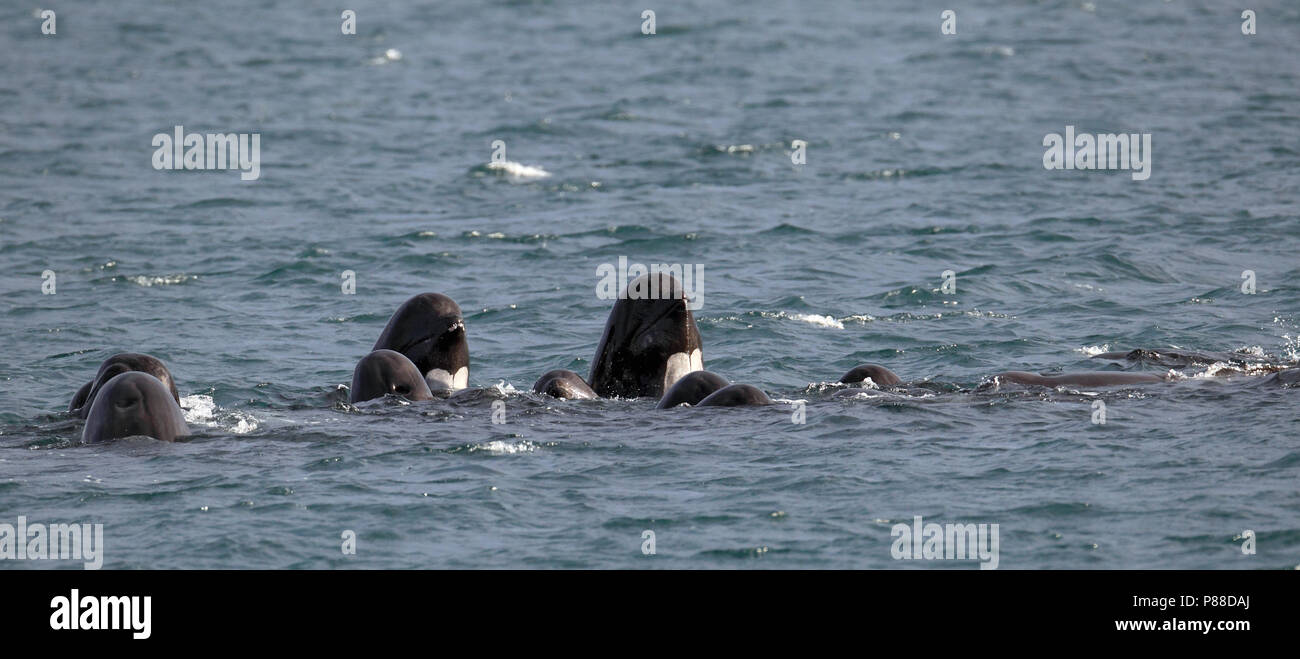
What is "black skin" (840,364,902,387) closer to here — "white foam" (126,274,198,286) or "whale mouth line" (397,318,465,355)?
"whale mouth line" (397,318,465,355)

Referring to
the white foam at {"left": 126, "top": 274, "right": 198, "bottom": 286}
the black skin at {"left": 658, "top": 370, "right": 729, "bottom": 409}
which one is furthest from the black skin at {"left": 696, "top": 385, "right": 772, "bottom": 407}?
the white foam at {"left": 126, "top": 274, "right": 198, "bottom": 286}

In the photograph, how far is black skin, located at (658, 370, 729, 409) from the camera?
49.8 feet

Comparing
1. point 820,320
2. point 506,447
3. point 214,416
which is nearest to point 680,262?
point 820,320

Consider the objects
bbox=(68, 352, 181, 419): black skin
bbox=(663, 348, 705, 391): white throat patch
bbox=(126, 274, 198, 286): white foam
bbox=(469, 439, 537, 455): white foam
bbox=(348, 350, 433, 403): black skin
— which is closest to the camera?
bbox=(469, 439, 537, 455): white foam

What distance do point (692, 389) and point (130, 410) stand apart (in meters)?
4.93

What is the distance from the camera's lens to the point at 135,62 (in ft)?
164

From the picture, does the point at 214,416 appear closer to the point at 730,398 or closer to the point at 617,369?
the point at 617,369

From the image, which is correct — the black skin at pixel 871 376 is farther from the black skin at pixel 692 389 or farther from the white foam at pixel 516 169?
the white foam at pixel 516 169

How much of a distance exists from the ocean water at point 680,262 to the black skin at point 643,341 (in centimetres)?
56

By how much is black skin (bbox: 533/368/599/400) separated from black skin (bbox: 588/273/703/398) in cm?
37

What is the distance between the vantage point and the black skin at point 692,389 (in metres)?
15.2

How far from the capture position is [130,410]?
1423 centimetres

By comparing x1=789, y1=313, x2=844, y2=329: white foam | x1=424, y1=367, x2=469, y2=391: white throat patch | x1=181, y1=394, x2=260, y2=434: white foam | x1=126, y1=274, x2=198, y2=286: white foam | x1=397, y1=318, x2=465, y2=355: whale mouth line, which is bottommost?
x1=181, y1=394, x2=260, y2=434: white foam
